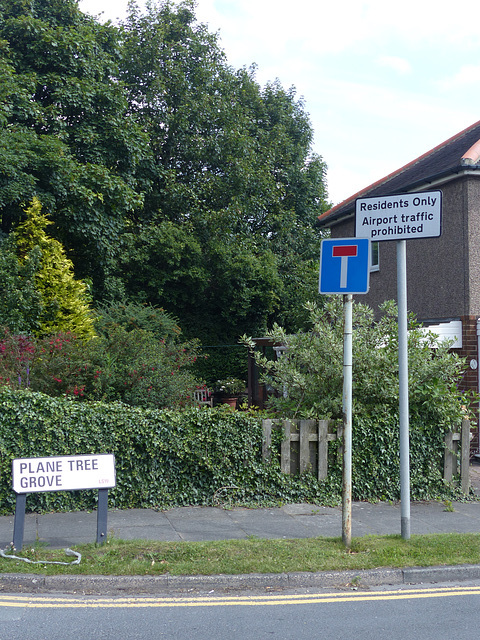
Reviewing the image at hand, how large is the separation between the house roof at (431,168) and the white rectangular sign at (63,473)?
28.2 ft

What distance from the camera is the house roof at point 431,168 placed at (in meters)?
13.4

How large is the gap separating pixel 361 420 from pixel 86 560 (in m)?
4.34

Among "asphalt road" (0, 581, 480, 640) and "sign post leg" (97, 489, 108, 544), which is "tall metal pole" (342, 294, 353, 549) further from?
"sign post leg" (97, 489, 108, 544)

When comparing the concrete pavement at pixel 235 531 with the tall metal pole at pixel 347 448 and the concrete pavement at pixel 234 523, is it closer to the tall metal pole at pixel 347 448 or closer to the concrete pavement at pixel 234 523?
the concrete pavement at pixel 234 523

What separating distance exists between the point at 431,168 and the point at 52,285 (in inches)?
386

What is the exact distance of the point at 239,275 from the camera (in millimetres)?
24641

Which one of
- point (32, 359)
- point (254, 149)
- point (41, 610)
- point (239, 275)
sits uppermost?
point (254, 149)

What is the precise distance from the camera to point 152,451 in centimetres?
824

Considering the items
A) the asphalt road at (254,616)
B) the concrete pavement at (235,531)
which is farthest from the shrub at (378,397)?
the asphalt road at (254,616)

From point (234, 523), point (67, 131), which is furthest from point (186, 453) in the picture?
point (67, 131)

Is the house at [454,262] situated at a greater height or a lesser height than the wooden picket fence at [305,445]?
greater

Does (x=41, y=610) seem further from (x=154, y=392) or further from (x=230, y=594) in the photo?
(x=154, y=392)

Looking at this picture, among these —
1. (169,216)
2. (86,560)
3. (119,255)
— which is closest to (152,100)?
(169,216)

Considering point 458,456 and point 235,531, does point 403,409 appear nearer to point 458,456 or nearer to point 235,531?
point 235,531
